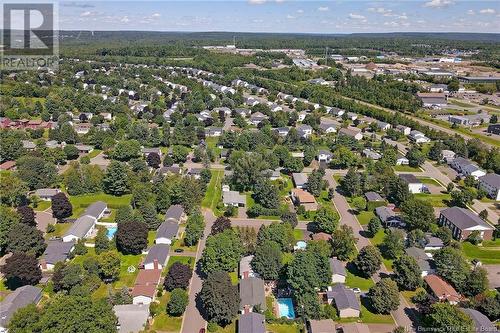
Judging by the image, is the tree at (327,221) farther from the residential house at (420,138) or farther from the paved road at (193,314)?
the residential house at (420,138)

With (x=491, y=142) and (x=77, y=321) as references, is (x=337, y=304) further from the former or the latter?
(x=491, y=142)

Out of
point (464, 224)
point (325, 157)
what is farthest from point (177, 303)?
point (325, 157)

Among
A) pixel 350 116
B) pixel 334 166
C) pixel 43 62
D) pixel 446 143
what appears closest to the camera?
pixel 334 166

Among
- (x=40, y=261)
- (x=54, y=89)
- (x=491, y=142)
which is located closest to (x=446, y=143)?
(x=491, y=142)

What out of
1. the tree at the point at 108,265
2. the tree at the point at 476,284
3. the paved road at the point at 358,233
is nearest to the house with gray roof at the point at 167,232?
the tree at the point at 108,265

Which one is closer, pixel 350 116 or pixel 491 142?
pixel 491 142

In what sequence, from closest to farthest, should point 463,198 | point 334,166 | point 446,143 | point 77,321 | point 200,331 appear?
point 77,321 < point 200,331 < point 463,198 < point 334,166 < point 446,143

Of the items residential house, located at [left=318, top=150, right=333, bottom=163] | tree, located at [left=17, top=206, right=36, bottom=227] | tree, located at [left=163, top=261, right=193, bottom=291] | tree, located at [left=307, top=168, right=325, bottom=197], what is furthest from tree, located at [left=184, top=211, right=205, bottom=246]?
residential house, located at [left=318, top=150, right=333, bottom=163]

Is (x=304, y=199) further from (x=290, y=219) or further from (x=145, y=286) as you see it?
(x=145, y=286)
